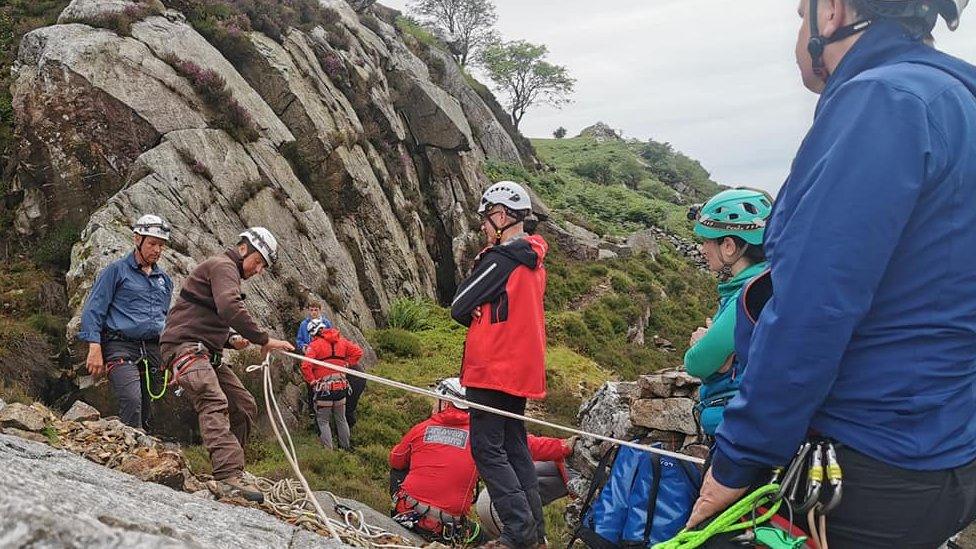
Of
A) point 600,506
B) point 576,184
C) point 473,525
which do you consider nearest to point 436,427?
point 473,525

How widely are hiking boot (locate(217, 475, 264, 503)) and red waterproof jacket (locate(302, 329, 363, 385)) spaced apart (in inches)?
180

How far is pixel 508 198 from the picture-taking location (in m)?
5.59

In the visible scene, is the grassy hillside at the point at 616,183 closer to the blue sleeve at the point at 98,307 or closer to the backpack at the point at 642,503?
the blue sleeve at the point at 98,307

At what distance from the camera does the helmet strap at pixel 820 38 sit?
1956mm

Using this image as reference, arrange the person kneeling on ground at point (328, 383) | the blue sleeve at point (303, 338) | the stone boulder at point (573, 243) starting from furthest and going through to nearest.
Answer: the stone boulder at point (573, 243)
the blue sleeve at point (303, 338)
the person kneeling on ground at point (328, 383)

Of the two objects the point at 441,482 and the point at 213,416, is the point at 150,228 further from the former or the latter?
the point at 441,482

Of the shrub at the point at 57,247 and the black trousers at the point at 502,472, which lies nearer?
the black trousers at the point at 502,472

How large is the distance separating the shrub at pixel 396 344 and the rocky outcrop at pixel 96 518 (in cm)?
1217

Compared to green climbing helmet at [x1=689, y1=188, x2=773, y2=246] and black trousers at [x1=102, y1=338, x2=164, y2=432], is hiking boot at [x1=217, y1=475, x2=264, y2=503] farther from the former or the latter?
green climbing helmet at [x1=689, y1=188, x2=773, y2=246]

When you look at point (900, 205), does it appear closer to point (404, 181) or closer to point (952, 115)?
point (952, 115)

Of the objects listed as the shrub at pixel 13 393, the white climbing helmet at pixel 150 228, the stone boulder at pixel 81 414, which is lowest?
the shrub at pixel 13 393

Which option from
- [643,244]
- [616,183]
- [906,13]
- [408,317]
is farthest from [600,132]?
[906,13]

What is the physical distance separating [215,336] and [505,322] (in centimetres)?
307

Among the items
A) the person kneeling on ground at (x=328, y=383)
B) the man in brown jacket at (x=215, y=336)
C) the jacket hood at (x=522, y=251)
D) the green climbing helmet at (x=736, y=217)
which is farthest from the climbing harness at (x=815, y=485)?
the person kneeling on ground at (x=328, y=383)
